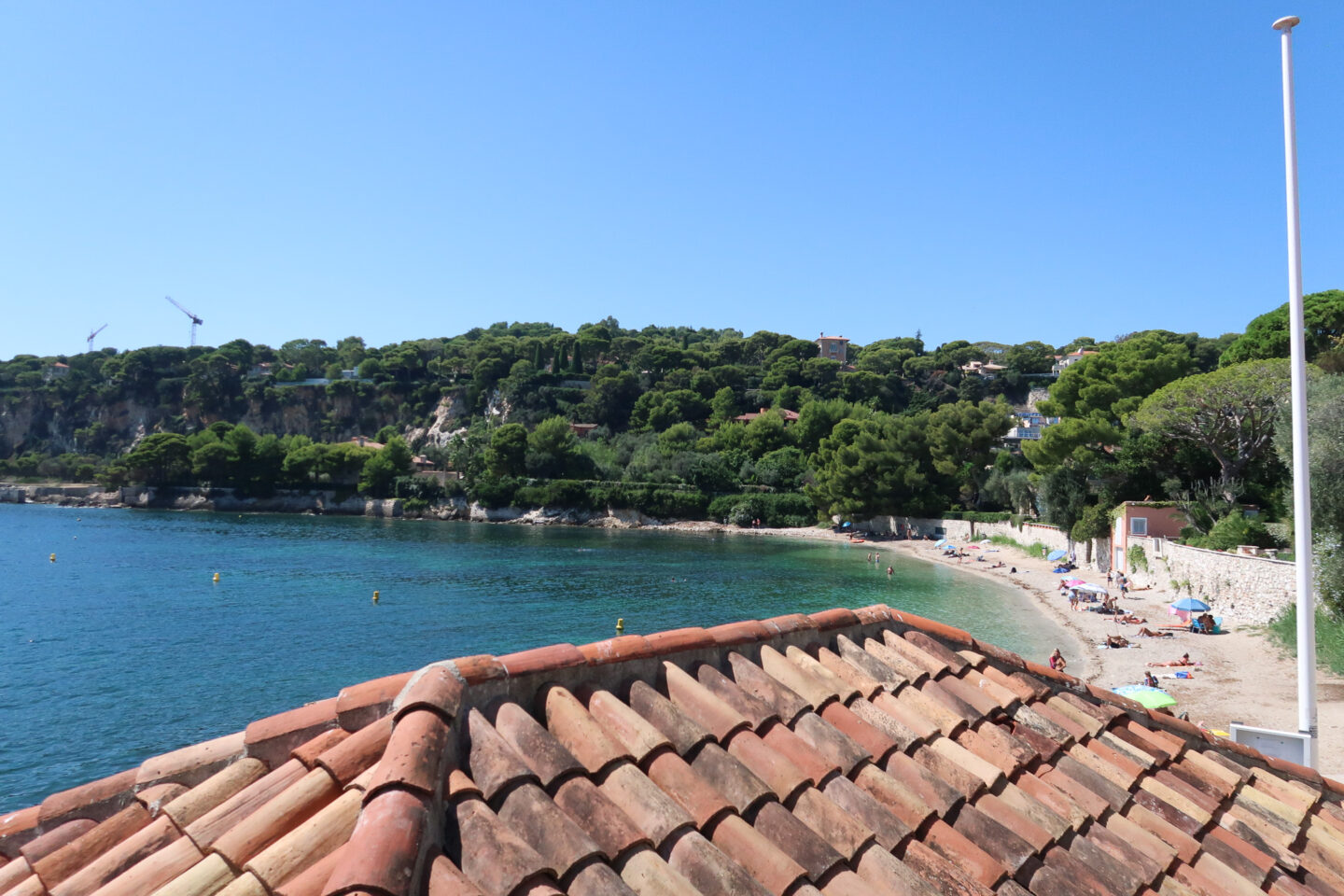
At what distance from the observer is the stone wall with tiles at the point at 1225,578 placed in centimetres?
2392

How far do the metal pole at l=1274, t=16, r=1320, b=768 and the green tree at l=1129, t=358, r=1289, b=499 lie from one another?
29094 mm

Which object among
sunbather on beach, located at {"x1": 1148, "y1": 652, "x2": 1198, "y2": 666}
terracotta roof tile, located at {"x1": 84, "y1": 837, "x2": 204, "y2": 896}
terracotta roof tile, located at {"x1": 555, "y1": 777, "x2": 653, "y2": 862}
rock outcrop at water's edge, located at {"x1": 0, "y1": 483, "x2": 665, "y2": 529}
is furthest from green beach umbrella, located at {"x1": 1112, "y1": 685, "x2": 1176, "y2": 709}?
rock outcrop at water's edge, located at {"x1": 0, "y1": 483, "x2": 665, "y2": 529}

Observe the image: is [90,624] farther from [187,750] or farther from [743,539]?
[743,539]

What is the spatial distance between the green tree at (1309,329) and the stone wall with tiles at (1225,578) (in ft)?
45.8

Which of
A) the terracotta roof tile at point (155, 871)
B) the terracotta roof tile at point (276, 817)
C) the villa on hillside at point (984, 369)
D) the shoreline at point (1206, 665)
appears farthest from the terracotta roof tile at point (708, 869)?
the villa on hillside at point (984, 369)

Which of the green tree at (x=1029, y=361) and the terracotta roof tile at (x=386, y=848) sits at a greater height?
the green tree at (x=1029, y=361)

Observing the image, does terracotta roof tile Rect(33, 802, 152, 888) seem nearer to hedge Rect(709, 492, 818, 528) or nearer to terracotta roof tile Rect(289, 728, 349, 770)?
terracotta roof tile Rect(289, 728, 349, 770)

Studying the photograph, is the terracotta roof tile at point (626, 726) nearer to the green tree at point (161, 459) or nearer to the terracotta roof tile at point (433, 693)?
the terracotta roof tile at point (433, 693)

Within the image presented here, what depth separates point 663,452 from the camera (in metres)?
85.6

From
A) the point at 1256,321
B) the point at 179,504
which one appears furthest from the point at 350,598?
the point at 179,504

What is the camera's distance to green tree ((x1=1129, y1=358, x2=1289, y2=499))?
3206 centimetres

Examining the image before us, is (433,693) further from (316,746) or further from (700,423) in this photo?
(700,423)

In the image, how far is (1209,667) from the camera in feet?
72.2

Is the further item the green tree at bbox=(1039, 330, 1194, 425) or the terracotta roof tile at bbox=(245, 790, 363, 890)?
the green tree at bbox=(1039, 330, 1194, 425)
